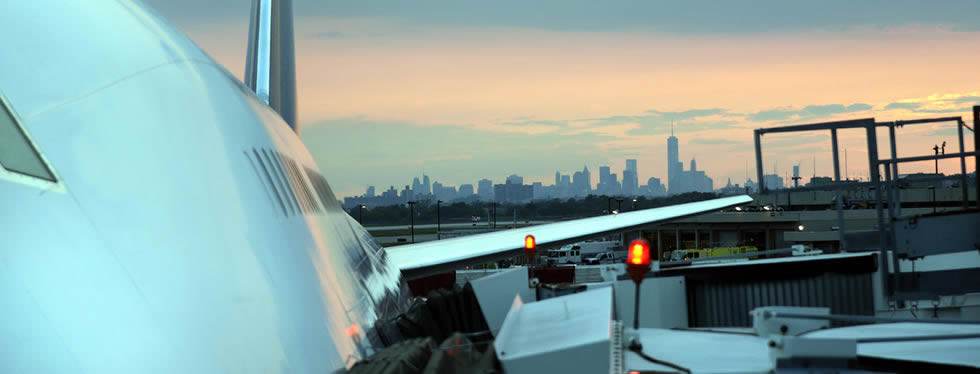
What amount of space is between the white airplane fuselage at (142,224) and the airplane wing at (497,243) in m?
9.15

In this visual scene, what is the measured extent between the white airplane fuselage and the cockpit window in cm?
5

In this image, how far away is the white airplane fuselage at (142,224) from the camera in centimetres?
363

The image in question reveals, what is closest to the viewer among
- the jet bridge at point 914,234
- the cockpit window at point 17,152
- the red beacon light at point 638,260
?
the cockpit window at point 17,152

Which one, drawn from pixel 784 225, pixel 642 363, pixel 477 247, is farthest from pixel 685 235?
pixel 642 363

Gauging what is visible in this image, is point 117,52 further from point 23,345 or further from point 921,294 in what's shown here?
point 921,294

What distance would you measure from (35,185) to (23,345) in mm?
889

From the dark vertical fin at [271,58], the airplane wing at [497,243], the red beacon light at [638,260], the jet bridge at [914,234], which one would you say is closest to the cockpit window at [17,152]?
the red beacon light at [638,260]

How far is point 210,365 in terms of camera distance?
3900 mm

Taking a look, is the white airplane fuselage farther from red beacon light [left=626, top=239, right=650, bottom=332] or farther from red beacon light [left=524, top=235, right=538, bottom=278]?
red beacon light [left=524, top=235, right=538, bottom=278]

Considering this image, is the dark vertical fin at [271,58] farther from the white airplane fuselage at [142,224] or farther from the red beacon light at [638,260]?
the red beacon light at [638,260]

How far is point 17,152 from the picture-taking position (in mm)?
4023

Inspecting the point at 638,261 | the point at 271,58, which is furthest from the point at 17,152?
the point at 271,58

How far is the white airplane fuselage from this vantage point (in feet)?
11.9

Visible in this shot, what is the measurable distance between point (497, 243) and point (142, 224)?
1336 centimetres
